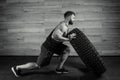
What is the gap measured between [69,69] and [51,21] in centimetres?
126

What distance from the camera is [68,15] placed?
3.87 m

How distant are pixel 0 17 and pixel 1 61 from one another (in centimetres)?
100

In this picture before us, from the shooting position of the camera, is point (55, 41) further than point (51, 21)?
No

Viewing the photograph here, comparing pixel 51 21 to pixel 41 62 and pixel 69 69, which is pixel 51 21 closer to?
pixel 69 69

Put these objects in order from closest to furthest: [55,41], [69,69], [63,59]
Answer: [55,41] → [63,59] → [69,69]

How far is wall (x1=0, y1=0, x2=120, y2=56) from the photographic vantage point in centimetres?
495

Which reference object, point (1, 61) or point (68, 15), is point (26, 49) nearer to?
point (1, 61)

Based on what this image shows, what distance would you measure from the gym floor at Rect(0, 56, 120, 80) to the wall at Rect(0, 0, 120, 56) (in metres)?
0.37

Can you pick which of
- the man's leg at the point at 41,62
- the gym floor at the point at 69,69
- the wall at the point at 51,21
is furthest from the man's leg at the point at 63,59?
the wall at the point at 51,21

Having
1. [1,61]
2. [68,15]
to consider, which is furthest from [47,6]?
[1,61]

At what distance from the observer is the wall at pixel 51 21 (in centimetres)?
495

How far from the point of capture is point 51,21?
16.4 feet

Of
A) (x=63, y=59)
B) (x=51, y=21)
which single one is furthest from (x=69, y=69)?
(x=51, y=21)

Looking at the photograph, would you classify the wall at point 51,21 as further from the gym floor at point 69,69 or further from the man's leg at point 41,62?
the man's leg at point 41,62
